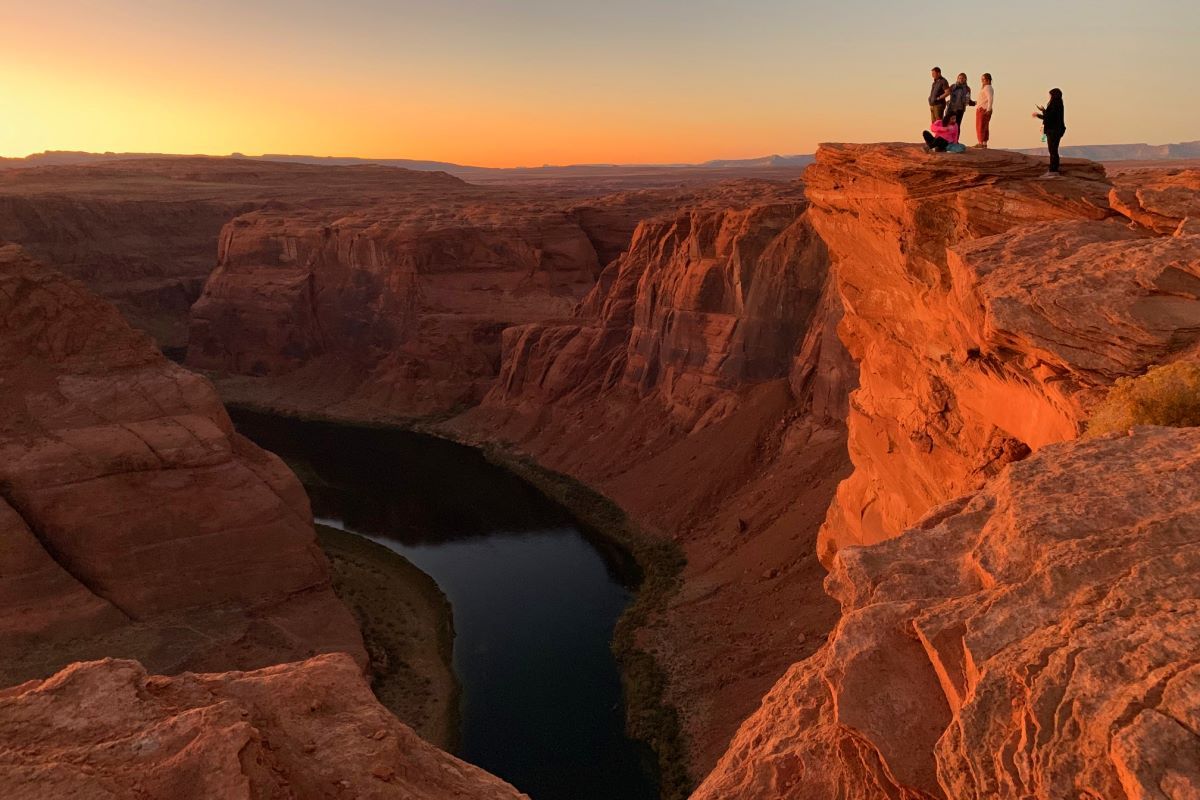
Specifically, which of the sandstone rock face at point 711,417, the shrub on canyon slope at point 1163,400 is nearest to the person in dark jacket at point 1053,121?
the shrub on canyon slope at point 1163,400

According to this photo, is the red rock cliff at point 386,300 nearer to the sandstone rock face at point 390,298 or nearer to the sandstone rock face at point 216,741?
the sandstone rock face at point 390,298

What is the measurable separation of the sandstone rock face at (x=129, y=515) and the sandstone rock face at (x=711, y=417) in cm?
1144

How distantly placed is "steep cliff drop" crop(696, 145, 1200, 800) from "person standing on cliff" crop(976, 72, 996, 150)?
1.24 metres

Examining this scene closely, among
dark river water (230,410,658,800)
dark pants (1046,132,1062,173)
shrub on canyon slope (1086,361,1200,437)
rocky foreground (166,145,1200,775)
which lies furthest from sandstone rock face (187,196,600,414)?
shrub on canyon slope (1086,361,1200,437)

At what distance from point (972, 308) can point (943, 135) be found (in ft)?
18.1

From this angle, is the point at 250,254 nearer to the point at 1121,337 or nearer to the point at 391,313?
the point at 391,313

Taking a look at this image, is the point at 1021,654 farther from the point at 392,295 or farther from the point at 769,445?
the point at 392,295

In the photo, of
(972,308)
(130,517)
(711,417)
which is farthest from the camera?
(711,417)

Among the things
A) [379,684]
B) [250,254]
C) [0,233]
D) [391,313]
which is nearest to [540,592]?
[379,684]

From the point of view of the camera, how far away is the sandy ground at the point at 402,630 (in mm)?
24203

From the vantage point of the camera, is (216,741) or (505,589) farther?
(505,589)

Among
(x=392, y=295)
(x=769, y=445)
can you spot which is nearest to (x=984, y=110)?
(x=769, y=445)

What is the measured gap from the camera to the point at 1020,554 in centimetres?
755

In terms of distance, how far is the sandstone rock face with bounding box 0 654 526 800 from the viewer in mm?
6180
